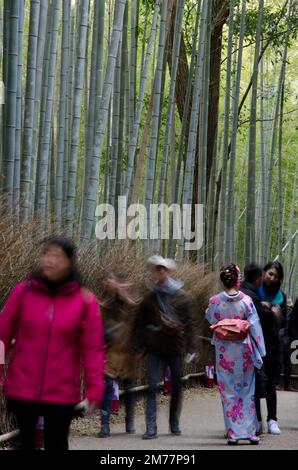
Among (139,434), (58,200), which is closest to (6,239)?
(139,434)

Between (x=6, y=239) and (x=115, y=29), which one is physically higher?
(x=115, y=29)

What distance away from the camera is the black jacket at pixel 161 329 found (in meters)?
8.05

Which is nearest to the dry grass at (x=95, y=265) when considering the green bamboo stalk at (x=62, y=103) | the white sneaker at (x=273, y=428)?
the green bamboo stalk at (x=62, y=103)

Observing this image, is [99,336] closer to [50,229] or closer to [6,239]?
[6,239]

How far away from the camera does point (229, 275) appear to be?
829 centimetres

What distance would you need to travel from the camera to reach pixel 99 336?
15.4ft

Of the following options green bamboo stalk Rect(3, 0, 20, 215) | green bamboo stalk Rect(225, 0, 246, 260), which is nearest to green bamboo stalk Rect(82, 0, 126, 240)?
green bamboo stalk Rect(3, 0, 20, 215)

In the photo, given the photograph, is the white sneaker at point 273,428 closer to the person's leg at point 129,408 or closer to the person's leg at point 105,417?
the person's leg at point 129,408

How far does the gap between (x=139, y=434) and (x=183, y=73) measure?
10713mm

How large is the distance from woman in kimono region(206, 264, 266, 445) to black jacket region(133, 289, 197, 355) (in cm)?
34

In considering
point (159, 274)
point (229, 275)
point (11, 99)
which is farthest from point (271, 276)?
point (11, 99)

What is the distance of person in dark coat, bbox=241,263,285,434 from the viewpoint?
351 inches

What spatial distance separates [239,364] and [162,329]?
706mm

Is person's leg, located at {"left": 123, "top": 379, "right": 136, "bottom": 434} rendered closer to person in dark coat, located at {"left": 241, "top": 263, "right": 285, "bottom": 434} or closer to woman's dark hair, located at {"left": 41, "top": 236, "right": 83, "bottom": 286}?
person in dark coat, located at {"left": 241, "top": 263, "right": 285, "bottom": 434}
